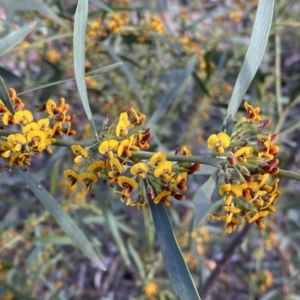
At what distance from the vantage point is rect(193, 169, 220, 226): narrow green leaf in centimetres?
66

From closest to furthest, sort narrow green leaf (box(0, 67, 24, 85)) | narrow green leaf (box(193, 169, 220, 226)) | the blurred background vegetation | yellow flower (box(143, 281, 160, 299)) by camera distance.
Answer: narrow green leaf (box(193, 169, 220, 226)), narrow green leaf (box(0, 67, 24, 85)), the blurred background vegetation, yellow flower (box(143, 281, 160, 299))

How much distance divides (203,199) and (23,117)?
1.09ft

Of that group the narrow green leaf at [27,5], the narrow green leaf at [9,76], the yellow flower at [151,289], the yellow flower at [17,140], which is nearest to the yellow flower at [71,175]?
the yellow flower at [17,140]

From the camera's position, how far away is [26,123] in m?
0.78

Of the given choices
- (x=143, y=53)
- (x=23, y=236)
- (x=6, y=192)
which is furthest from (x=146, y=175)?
(x=6, y=192)

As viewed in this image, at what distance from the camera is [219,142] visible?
74 cm

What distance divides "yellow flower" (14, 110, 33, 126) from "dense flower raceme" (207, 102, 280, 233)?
11.9 inches

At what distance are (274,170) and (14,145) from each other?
1.36 feet

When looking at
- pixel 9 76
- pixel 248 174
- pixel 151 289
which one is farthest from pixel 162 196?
pixel 151 289

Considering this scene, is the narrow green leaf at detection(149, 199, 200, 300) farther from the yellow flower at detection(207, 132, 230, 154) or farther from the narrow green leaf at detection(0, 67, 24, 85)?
the narrow green leaf at detection(0, 67, 24, 85)

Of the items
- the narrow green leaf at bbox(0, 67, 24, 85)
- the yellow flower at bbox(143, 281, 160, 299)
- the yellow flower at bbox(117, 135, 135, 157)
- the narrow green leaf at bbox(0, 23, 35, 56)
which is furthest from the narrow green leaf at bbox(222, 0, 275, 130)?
the yellow flower at bbox(143, 281, 160, 299)

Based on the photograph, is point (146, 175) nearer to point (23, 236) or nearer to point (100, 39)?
point (100, 39)

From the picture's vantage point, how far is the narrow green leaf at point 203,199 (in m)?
0.66

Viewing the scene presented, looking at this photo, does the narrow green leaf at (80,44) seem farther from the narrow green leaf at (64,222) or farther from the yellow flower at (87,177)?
the narrow green leaf at (64,222)
